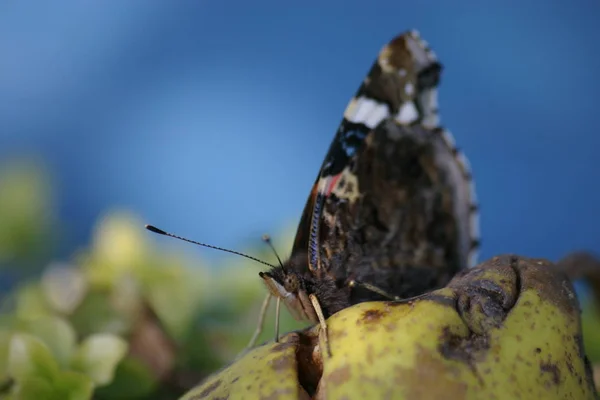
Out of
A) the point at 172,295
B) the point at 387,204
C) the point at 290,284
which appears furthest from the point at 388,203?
the point at 172,295

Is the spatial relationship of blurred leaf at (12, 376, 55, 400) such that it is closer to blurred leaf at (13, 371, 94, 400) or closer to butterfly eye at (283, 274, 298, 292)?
blurred leaf at (13, 371, 94, 400)

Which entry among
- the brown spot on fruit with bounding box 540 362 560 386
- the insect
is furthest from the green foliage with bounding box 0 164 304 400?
the brown spot on fruit with bounding box 540 362 560 386

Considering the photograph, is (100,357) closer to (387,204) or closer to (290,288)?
(290,288)

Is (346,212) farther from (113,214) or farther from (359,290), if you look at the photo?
(113,214)

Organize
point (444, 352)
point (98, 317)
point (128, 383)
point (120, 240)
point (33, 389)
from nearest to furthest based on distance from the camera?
point (444, 352) → point (33, 389) → point (128, 383) → point (98, 317) → point (120, 240)

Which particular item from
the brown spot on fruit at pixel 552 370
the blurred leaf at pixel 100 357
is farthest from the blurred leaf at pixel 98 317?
the brown spot on fruit at pixel 552 370

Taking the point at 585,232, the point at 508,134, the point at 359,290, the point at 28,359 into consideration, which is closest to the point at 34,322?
the point at 28,359
